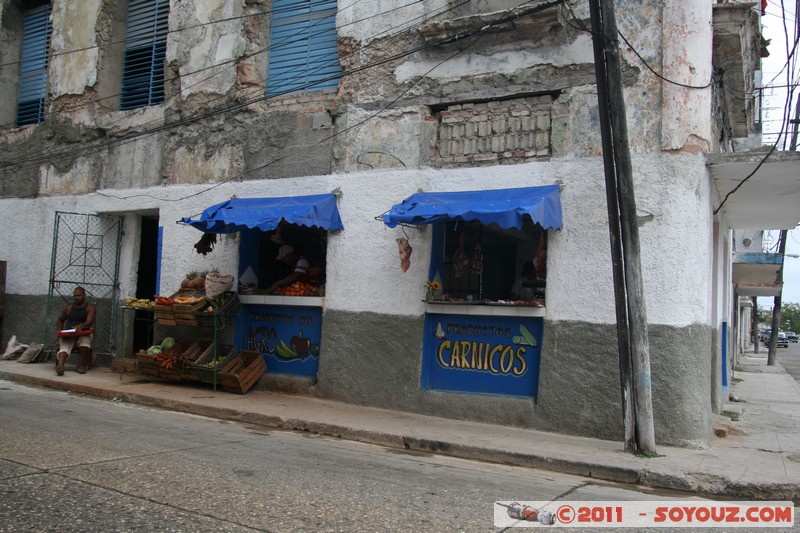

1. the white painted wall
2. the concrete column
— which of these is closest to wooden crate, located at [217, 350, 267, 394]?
the white painted wall

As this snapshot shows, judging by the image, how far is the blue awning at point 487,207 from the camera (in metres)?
7.80

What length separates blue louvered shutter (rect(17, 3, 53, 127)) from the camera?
14641 millimetres

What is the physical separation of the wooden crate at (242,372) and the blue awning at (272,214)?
79.6 inches

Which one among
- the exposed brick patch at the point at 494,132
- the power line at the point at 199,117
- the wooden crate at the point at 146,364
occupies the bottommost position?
the wooden crate at the point at 146,364

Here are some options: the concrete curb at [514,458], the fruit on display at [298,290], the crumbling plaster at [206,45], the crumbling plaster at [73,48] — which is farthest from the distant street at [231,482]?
the crumbling plaster at [73,48]

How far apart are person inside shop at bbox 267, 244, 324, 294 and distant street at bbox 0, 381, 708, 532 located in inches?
114

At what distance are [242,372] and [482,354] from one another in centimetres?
370

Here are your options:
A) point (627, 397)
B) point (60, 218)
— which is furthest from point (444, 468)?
point (60, 218)

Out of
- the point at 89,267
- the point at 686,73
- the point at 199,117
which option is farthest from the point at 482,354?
the point at 89,267

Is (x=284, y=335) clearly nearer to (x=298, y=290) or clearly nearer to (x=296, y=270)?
(x=298, y=290)

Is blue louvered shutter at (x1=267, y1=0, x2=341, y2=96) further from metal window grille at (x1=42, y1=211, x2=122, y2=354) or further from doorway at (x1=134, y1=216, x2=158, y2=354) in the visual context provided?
metal window grille at (x1=42, y1=211, x2=122, y2=354)

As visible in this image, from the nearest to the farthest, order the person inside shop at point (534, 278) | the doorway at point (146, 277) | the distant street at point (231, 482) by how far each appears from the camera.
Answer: the distant street at point (231, 482)
the person inside shop at point (534, 278)
the doorway at point (146, 277)

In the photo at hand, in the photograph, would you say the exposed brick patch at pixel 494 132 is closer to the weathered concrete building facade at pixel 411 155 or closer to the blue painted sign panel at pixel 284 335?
the weathered concrete building facade at pixel 411 155

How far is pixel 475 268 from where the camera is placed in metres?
9.26
